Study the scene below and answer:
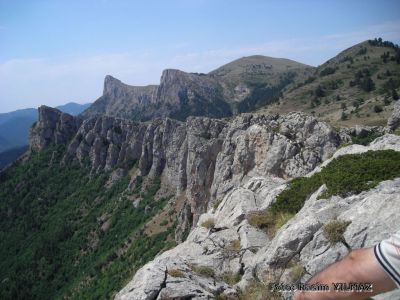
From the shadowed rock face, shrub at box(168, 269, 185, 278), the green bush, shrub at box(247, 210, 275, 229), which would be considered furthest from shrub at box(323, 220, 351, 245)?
the green bush

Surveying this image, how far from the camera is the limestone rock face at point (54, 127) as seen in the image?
16588 cm

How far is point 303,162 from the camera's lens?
146 feet

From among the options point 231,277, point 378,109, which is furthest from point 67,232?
point 231,277

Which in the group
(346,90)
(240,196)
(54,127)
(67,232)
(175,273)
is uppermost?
(346,90)

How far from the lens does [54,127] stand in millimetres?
168875

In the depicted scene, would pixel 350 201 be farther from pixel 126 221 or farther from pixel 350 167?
pixel 126 221

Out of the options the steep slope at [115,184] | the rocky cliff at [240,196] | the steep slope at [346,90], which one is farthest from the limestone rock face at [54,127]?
the steep slope at [346,90]

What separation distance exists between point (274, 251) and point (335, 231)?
7.43ft

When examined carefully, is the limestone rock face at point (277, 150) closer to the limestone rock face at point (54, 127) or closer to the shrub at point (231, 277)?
the shrub at point (231, 277)

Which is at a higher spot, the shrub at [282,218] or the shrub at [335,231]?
the shrub at [335,231]

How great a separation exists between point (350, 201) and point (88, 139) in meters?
146

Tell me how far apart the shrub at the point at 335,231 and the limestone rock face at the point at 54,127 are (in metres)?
165

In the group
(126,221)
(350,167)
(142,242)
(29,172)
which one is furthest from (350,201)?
(29,172)

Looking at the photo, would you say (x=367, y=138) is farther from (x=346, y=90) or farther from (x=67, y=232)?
(x=346, y=90)
